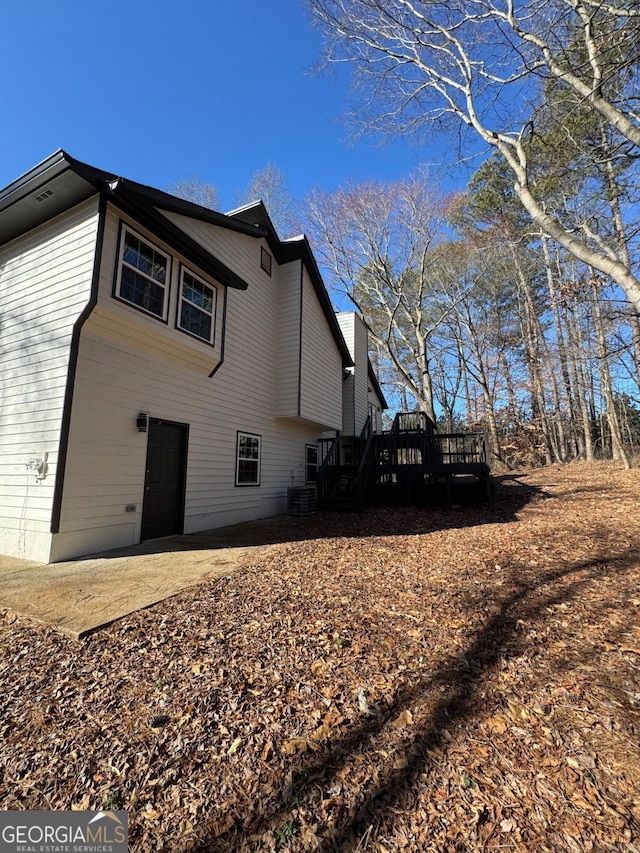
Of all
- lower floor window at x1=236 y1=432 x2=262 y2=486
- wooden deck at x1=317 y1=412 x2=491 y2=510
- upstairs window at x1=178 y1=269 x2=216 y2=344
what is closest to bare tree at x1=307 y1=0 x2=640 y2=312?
wooden deck at x1=317 y1=412 x2=491 y2=510

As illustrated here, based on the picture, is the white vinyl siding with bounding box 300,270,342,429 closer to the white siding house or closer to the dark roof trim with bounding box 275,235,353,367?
the dark roof trim with bounding box 275,235,353,367

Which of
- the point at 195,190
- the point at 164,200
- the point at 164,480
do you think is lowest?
the point at 164,480

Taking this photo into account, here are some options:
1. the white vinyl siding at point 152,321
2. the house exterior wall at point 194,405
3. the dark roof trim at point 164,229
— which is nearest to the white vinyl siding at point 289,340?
the house exterior wall at point 194,405

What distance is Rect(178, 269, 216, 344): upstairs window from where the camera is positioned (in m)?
6.68

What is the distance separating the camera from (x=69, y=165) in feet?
15.8

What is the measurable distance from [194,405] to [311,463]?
5508 mm

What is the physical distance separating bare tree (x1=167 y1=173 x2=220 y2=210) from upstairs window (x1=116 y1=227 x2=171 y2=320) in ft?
38.9

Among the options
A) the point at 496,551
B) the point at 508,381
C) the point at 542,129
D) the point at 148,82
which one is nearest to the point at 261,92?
the point at 148,82

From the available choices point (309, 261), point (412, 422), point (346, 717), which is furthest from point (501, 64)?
point (412, 422)

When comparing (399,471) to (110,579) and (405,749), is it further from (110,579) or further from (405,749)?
(405,749)

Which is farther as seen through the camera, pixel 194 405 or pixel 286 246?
pixel 286 246

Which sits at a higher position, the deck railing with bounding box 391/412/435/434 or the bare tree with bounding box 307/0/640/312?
the bare tree with bounding box 307/0/640/312

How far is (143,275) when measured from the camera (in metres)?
5.88

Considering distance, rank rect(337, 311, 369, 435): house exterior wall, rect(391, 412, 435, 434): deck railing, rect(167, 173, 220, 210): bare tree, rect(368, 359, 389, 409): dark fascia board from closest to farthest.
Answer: rect(391, 412, 435, 434): deck railing, rect(337, 311, 369, 435): house exterior wall, rect(167, 173, 220, 210): bare tree, rect(368, 359, 389, 409): dark fascia board
